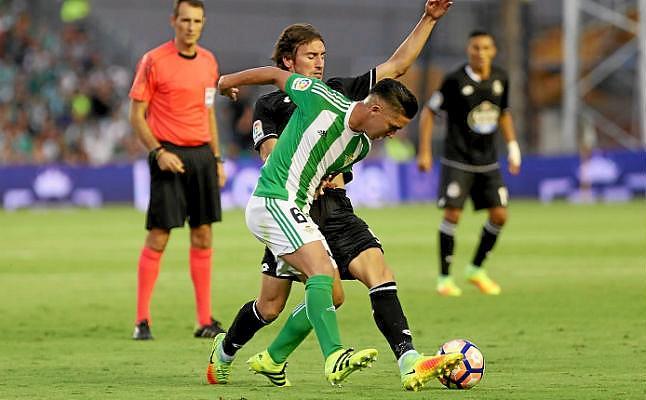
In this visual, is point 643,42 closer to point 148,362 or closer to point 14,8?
point 14,8

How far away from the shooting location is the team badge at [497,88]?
13.6 metres

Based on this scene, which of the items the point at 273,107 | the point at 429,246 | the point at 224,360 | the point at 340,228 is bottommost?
the point at 429,246

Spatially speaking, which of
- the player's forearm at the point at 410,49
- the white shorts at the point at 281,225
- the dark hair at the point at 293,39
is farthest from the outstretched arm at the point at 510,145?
the white shorts at the point at 281,225

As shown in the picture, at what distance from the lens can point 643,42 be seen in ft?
107

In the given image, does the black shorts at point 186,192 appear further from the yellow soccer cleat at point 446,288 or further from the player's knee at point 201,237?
the yellow soccer cleat at point 446,288

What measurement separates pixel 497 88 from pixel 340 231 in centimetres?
609

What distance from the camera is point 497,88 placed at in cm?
1359

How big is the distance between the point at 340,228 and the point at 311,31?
1.23 meters

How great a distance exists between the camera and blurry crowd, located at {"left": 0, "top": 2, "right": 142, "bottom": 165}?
34.5m

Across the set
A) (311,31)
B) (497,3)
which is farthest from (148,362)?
(497,3)

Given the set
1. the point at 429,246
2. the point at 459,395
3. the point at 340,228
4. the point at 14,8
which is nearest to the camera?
the point at 459,395

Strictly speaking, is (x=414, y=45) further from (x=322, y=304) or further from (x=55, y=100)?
(x=55, y=100)

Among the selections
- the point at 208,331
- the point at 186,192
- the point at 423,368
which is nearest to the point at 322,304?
the point at 423,368

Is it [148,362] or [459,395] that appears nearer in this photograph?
[459,395]
